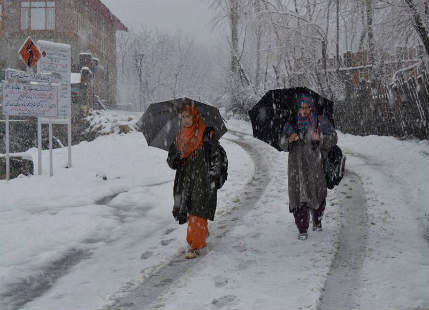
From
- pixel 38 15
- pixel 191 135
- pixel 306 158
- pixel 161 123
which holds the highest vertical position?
pixel 38 15

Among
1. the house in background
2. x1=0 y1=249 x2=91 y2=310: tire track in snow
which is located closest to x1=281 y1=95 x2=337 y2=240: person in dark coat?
x1=0 y1=249 x2=91 y2=310: tire track in snow

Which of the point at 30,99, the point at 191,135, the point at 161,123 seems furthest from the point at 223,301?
the point at 30,99

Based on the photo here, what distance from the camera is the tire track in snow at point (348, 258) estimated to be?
11.7 feet

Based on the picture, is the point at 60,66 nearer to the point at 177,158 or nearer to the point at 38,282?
the point at 177,158

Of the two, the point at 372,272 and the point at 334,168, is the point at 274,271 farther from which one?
the point at 334,168

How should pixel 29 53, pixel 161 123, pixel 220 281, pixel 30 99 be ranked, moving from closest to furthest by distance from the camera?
pixel 220 281 < pixel 161 123 < pixel 30 99 < pixel 29 53

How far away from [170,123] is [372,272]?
2772 mm

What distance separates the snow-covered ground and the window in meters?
28.1

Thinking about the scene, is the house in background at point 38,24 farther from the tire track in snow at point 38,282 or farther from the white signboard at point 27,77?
the tire track in snow at point 38,282

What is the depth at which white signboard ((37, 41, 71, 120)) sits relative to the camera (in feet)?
36.3

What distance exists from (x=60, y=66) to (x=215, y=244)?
7972 millimetres

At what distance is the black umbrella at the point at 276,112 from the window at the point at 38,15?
33.2m

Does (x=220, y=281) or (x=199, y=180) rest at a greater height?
(x=199, y=180)

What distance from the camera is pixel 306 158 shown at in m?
5.31
